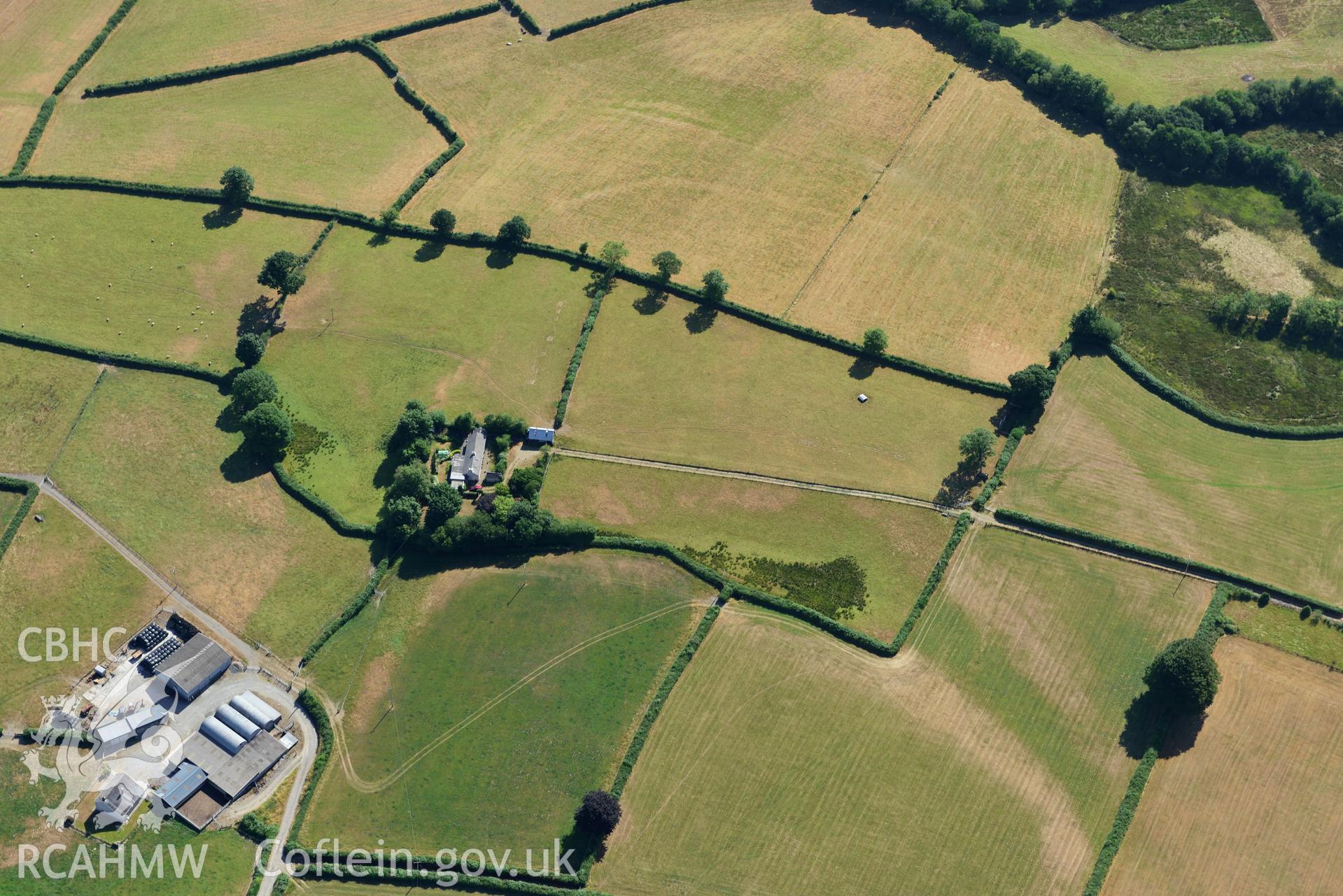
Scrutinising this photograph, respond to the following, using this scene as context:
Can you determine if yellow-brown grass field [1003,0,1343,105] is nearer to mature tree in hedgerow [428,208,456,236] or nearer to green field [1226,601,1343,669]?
green field [1226,601,1343,669]

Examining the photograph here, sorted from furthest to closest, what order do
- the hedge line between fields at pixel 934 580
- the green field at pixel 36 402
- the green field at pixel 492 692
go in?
the green field at pixel 36 402 < the hedge line between fields at pixel 934 580 < the green field at pixel 492 692

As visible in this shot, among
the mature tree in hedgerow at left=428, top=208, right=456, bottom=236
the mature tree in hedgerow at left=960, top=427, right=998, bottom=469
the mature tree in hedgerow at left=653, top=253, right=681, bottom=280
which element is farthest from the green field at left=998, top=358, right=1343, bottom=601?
the mature tree in hedgerow at left=428, top=208, right=456, bottom=236

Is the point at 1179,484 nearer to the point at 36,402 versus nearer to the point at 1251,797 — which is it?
the point at 1251,797

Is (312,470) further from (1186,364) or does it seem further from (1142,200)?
(1142,200)

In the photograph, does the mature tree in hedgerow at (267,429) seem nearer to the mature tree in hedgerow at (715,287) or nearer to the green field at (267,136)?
the green field at (267,136)

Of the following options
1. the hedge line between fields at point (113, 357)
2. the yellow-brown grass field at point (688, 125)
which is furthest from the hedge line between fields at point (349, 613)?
the yellow-brown grass field at point (688, 125)
